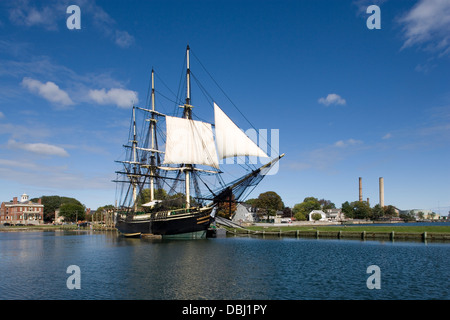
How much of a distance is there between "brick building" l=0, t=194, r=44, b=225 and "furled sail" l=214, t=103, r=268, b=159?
127 m

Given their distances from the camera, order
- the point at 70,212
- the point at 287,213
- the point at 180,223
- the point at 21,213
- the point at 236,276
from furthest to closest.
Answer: the point at 70,212, the point at 21,213, the point at 287,213, the point at 180,223, the point at 236,276

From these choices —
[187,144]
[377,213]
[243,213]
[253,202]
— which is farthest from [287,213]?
[187,144]

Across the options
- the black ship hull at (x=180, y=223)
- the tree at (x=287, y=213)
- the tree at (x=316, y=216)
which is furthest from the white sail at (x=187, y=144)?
the tree at (x=287, y=213)

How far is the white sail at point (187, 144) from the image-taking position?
64.6 m

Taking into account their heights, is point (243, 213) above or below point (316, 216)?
above

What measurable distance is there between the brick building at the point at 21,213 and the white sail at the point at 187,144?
11568cm

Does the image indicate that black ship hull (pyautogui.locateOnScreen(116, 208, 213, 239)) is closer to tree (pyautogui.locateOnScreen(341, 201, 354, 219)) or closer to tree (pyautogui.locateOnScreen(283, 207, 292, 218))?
tree (pyautogui.locateOnScreen(283, 207, 292, 218))

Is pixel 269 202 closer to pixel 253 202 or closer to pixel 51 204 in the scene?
pixel 253 202

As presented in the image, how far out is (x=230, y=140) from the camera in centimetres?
5775

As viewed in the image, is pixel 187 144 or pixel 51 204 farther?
pixel 51 204

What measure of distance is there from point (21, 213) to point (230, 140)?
13142 centimetres

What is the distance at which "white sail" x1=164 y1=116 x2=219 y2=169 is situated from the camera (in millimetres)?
64625
